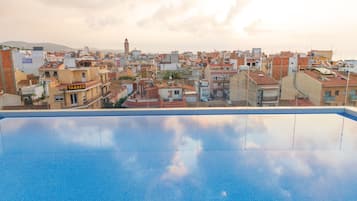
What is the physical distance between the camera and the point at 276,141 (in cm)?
279

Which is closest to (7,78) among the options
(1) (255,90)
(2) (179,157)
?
(2) (179,157)

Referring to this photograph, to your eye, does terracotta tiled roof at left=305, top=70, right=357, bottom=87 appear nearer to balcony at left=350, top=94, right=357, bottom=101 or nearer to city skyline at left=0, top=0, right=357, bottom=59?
balcony at left=350, top=94, right=357, bottom=101

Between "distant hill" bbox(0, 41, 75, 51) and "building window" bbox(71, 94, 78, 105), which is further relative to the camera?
"distant hill" bbox(0, 41, 75, 51)

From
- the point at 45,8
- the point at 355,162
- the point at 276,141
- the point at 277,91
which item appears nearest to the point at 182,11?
the point at 45,8

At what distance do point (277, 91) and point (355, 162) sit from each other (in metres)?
2.43

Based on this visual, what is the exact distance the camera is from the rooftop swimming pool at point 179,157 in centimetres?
177

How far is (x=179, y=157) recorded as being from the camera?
2346 millimetres

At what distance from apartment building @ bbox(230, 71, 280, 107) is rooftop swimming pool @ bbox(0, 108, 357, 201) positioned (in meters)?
0.44

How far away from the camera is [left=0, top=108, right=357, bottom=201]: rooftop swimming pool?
Answer: 69.6 inches

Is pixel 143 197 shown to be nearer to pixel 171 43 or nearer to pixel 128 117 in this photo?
pixel 128 117

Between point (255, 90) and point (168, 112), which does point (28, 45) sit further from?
point (255, 90)

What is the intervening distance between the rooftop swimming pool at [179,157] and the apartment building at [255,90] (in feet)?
1.44

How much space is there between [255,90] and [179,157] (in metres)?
2.54

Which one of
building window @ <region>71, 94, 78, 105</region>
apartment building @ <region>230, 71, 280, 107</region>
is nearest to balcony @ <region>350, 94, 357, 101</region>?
apartment building @ <region>230, 71, 280, 107</region>
